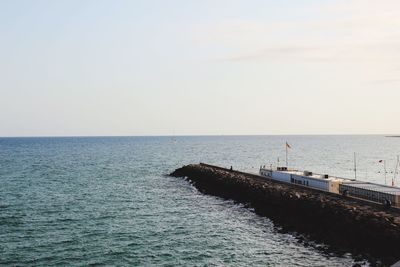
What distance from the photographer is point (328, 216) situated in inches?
1661

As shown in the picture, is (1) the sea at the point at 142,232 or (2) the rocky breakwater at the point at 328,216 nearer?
(1) the sea at the point at 142,232

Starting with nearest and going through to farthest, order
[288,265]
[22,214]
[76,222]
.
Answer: [288,265] < [76,222] < [22,214]

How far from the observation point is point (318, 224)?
42.4 meters

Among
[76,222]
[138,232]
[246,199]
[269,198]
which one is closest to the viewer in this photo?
[138,232]

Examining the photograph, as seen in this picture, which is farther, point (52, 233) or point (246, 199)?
point (246, 199)

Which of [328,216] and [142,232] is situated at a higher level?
[328,216]

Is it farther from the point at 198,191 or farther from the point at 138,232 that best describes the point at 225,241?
the point at 198,191

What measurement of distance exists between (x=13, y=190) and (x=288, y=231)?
46106 millimetres

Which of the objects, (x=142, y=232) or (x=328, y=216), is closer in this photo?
(x=142, y=232)

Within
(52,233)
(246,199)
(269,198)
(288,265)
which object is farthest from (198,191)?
(288,265)

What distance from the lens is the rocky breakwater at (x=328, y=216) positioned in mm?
33625

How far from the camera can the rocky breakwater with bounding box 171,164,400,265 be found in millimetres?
33625

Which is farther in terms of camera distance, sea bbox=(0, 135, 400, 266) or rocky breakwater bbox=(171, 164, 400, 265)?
rocky breakwater bbox=(171, 164, 400, 265)

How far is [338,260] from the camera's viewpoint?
31.8m
